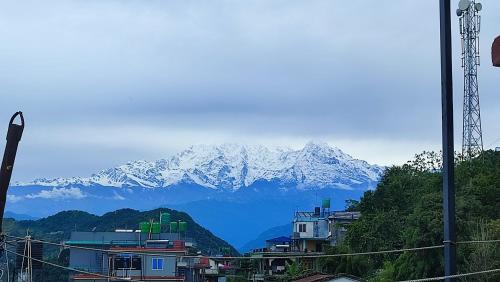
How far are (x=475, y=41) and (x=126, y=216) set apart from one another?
5985 cm

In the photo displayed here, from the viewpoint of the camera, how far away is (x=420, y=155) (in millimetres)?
48562

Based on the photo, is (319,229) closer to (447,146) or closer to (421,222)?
(421,222)

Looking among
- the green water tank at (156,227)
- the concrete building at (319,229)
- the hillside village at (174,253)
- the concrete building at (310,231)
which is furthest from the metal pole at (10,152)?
the concrete building at (310,231)

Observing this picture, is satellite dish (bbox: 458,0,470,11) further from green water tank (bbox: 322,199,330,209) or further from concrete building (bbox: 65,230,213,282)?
green water tank (bbox: 322,199,330,209)

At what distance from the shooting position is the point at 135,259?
4453 centimetres

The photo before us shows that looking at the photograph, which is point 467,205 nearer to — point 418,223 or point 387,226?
point 418,223

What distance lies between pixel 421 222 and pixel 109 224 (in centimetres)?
6448

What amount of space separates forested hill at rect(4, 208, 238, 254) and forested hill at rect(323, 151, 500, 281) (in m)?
37.5

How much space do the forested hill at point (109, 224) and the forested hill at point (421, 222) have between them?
123ft

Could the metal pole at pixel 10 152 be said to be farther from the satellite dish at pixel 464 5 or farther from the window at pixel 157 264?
the window at pixel 157 264

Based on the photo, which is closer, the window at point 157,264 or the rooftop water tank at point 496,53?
the rooftop water tank at point 496,53

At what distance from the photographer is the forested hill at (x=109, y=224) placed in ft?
279

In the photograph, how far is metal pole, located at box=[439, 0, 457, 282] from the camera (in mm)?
7414

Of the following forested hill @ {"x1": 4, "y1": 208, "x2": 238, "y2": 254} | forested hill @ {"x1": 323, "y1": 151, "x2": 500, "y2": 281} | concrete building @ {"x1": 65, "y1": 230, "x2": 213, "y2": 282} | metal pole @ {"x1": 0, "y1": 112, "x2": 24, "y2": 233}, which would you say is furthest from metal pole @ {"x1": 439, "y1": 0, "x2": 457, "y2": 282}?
forested hill @ {"x1": 4, "y1": 208, "x2": 238, "y2": 254}
